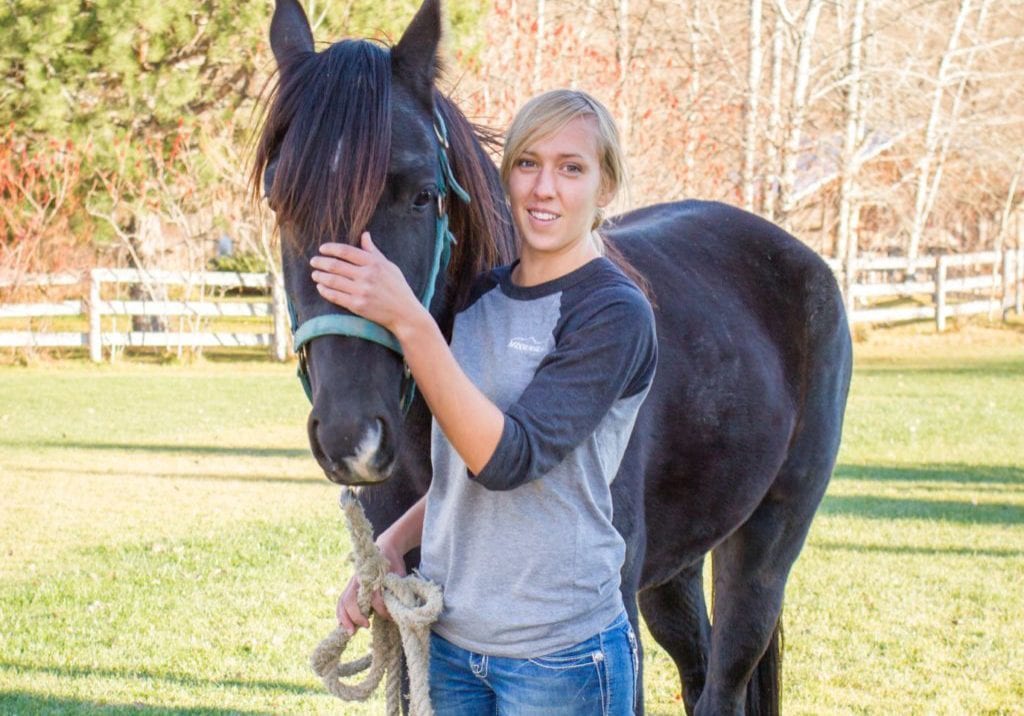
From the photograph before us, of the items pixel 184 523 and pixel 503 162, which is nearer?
pixel 503 162

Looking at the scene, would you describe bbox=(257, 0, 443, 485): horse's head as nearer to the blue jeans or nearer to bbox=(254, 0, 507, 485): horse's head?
bbox=(254, 0, 507, 485): horse's head

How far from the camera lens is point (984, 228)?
33.7m

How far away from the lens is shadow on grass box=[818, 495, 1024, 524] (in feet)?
27.6

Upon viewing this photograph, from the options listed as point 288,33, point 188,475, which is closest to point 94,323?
point 188,475

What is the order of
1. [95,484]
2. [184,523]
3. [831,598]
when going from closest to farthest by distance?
1. [831,598]
2. [184,523]
3. [95,484]

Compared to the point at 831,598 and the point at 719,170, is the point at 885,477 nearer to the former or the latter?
the point at 831,598

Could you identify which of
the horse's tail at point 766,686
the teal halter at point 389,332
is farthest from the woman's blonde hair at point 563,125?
the horse's tail at point 766,686

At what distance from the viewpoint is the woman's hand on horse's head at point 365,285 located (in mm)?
1764

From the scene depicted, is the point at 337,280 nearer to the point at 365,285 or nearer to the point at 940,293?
the point at 365,285

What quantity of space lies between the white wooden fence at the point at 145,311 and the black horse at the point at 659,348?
14.7 metres

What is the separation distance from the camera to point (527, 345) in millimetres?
1984

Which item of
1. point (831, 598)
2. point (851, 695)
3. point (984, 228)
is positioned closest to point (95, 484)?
point (831, 598)

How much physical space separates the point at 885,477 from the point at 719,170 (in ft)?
27.1

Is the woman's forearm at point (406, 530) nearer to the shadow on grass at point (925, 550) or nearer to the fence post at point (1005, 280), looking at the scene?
the shadow on grass at point (925, 550)
